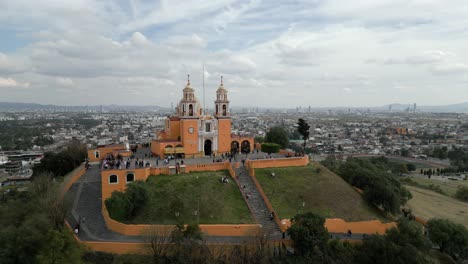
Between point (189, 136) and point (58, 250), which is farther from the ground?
point (189, 136)

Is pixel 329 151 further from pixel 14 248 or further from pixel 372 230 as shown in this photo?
pixel 14 248

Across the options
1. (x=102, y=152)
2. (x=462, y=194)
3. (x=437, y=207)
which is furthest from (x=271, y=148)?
(x=462, y=194)

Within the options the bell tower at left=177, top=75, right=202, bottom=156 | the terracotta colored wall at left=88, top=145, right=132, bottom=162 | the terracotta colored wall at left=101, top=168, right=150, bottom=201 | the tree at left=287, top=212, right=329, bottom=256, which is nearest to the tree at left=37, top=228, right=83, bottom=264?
the terracotta colored wall at left=101, top=168, right=150, bottom=201

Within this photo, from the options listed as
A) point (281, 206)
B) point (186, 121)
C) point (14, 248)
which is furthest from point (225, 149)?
point (14, 248)

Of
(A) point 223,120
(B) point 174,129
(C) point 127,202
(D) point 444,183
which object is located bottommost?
(D) point 444,183

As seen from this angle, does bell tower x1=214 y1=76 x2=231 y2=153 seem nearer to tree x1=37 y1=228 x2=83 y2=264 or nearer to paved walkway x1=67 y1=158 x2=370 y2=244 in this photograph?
paved walkway x1=67 y1=158 x2=370 y2=244

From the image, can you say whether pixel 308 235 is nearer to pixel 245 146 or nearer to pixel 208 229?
pixel 208 229
